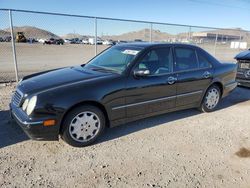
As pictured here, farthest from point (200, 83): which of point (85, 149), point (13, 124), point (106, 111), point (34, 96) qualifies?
point (13, 124)

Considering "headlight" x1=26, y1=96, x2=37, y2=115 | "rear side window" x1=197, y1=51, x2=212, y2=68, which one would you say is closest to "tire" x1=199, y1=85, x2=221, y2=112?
"rear side window" x1=197, y1=51, x2=212, y2=68

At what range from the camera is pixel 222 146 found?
3.82 m

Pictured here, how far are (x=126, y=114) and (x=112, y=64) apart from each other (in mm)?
1023

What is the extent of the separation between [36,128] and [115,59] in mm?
1994

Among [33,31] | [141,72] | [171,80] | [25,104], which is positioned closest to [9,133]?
[25,104]

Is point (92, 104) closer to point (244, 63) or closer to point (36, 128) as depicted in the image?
point (36, 128)

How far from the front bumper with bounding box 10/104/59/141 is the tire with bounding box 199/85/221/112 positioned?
3382mm

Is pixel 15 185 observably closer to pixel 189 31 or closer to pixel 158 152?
pixel 158 152

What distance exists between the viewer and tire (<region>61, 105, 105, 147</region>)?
347cm

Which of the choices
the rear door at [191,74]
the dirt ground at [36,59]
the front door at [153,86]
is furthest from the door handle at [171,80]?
the dirt ground at [36,59]

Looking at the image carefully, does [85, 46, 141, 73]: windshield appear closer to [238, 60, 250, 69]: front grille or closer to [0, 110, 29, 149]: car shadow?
[0, 110, 29, 149]: car shadow

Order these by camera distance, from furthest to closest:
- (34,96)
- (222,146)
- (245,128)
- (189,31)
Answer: (189,31), (245,128), (222,146), (34,96)

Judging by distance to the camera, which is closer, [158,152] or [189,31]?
[158,152]

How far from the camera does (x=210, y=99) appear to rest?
534 cm
